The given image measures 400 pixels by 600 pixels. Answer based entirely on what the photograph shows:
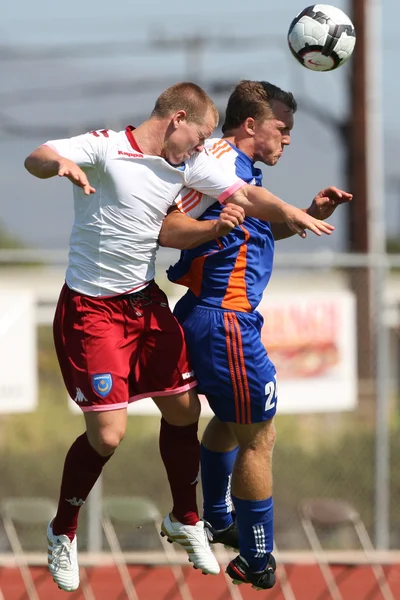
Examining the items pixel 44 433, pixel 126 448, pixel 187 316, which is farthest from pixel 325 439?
pixel 187 316

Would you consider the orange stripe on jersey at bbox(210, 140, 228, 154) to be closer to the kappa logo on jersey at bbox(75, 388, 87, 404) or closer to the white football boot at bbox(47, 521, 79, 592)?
the kappa logo on jersey at bbox(75, 388, 87, 404)

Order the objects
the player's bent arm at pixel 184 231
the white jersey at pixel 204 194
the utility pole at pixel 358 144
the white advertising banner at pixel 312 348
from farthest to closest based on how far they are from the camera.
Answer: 1. the utility pole at pixel 358 144
2. the white advertising banner at pixel 312 348
3. the white jersey at pixel 204 194
4. the player's bent arm at pixel 184 231

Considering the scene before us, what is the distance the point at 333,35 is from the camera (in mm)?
6414

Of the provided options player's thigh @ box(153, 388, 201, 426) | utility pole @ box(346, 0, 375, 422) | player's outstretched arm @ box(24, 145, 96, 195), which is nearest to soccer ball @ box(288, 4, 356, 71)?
player's outstretched arm @ box(24, 145, 96, 195)

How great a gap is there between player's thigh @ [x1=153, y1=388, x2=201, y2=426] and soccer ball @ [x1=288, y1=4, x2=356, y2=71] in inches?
70.4

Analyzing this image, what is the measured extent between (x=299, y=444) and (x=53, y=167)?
290 inches

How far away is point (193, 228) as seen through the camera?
19.4 ft

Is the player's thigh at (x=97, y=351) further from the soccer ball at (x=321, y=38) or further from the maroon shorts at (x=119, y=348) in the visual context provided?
the soccer ball at (x=321, y=38)

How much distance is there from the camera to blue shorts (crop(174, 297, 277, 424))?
20.4ft

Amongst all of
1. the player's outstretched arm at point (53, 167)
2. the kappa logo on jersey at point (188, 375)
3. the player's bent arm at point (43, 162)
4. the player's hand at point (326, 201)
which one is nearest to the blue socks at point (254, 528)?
the kappa logo on jersey at point (188, 375)

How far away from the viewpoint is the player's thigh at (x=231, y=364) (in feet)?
20.4

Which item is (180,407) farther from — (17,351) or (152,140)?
(17,351)

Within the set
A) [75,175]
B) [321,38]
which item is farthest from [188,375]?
[321,38]

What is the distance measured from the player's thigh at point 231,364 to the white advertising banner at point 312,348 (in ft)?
14.3
